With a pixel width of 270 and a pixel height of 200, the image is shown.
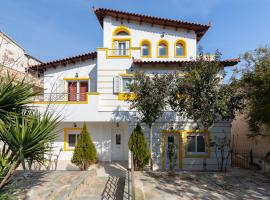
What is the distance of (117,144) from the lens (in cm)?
1880

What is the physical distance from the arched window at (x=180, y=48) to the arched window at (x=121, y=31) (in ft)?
13.2

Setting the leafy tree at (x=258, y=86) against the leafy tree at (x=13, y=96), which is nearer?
the leafy tree at (x=13, y=96)

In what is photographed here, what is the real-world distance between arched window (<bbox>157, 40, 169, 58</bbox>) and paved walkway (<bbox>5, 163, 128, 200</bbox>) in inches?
A: 420

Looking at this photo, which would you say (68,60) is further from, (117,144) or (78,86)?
(117,144)

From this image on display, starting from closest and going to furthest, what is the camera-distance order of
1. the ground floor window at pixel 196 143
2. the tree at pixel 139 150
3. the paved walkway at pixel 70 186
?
the paved walkway at pixel 70 186 → the tree at pixel 139 150 → the ground floor window at pixel 196 143

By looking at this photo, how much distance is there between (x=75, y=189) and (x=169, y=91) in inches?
273

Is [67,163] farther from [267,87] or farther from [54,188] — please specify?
[267,87]

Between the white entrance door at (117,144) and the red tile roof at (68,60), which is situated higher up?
the red tile roof at (68,60)

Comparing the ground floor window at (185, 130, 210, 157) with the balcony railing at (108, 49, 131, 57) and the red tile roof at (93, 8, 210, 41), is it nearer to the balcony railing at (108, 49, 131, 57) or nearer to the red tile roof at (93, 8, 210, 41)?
the balcony railing at (108, 49, 131, 57)

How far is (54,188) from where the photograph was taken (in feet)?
33.6

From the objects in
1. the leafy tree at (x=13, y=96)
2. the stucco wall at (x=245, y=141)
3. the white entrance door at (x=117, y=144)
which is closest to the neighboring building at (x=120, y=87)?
the white entrance door at (x=117, y=144)

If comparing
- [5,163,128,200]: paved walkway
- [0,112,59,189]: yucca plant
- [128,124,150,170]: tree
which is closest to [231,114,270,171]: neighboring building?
[128,124,150,170]: tree

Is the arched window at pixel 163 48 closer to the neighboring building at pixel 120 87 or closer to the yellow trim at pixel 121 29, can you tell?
the neighboring building at pixel 120 87

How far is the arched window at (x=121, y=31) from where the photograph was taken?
66.0 ft
